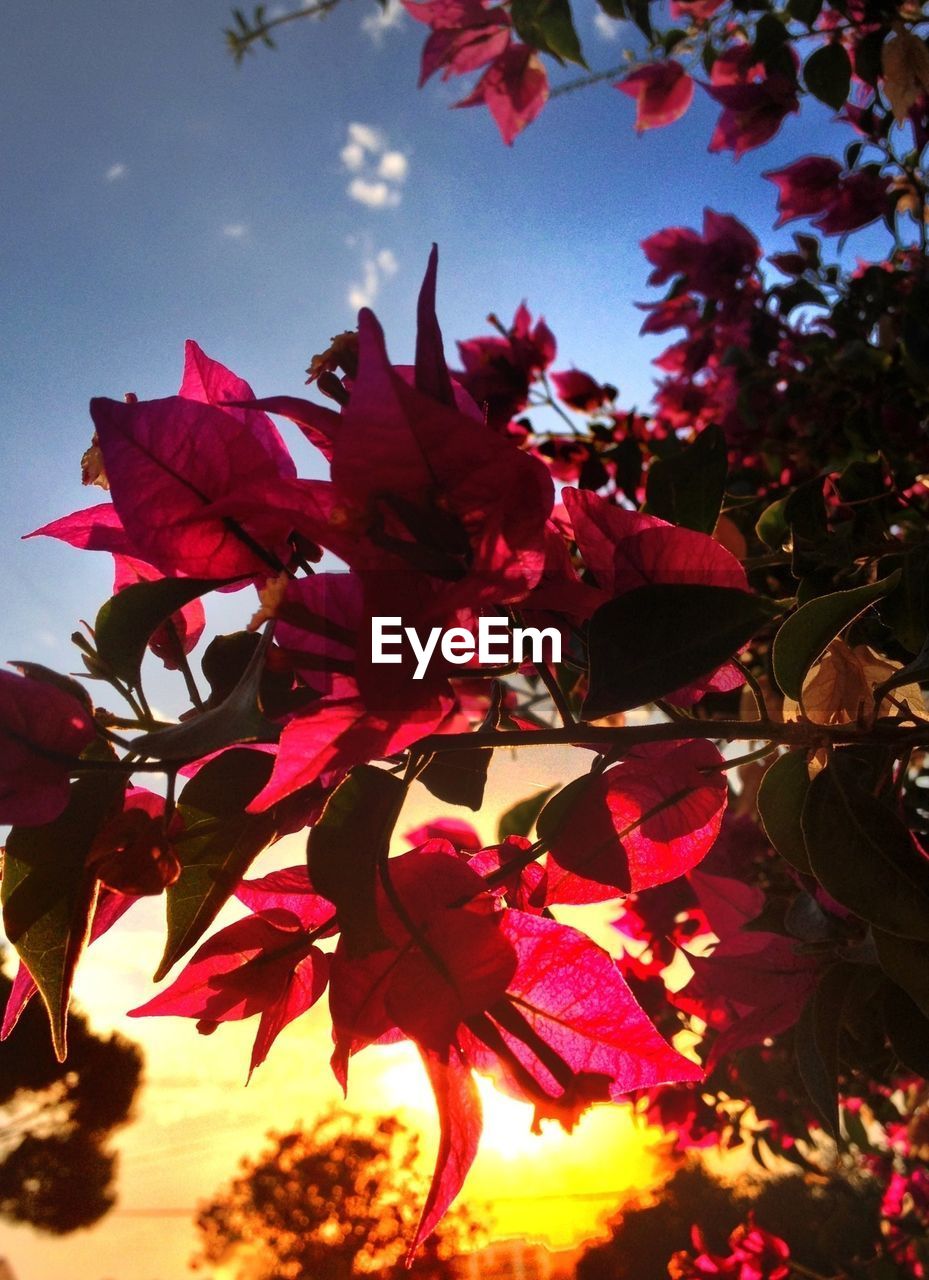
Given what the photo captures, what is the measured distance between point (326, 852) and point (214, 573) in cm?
9

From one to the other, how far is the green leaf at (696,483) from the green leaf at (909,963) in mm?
166

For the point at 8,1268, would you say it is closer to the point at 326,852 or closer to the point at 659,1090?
the point at 659,1090

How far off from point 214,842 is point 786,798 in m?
0.20

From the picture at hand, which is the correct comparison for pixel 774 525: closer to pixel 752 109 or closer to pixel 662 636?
pixel 662 636

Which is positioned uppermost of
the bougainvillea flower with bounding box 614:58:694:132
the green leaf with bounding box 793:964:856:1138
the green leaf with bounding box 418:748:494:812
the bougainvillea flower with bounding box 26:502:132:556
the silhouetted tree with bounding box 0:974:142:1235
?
the bougainvillea flower with bounding box 614:58:694:132

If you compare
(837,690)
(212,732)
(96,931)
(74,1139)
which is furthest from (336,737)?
(74,1139)

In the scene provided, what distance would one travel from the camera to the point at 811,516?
54cm

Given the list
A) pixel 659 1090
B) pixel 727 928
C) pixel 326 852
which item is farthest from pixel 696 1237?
pixel 326 852

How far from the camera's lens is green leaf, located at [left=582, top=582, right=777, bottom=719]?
0.78ft

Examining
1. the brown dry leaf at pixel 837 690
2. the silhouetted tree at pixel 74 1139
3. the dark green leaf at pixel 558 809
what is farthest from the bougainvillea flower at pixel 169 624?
the silhouetted tree at pixel 74 1139

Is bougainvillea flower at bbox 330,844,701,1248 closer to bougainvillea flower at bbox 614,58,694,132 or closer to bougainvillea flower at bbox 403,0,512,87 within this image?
bougainvillea flower at bbox 403,0,512,87

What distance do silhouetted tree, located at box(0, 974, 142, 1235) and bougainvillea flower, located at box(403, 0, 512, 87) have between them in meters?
7.70

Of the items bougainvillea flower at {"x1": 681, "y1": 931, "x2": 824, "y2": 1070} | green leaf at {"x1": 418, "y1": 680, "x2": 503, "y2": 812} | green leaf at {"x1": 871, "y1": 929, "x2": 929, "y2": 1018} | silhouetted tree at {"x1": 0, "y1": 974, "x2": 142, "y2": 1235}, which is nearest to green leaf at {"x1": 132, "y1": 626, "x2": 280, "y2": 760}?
green leaf at {"x1": 418, "y1": 680, "x2": 503, "y2": 812}

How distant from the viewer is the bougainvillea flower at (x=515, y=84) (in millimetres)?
939
